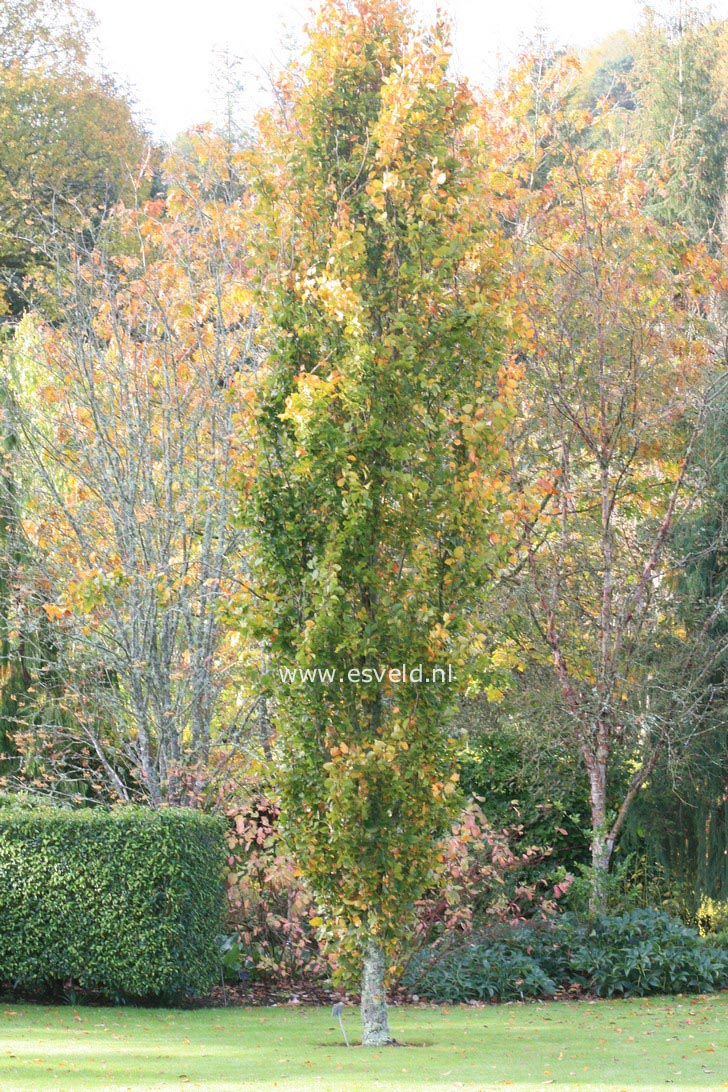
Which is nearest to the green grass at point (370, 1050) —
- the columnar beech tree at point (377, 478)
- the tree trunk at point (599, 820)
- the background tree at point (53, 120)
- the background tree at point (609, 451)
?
the columnar beech tree at point (377, 478)

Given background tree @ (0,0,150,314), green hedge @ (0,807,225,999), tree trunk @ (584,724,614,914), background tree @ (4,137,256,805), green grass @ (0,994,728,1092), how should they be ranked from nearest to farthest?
green grass @ (0,994,728,1092) → green hedge @ (0,807,225,999) → background tree @ (4,137,256,805) → tree trunk @ (584,724,614,914) → background tree @ (0,0,150,314)

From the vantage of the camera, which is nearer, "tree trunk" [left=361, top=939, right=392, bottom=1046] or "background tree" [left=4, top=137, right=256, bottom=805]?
"tree trunk" [left=361, top=939, right=392, bottom=1046]

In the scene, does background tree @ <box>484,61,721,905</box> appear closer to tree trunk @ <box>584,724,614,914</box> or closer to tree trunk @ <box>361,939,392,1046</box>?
tree trunk @ <box>584,724,614,914</box>

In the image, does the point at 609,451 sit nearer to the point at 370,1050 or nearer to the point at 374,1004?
the point at 374,1004

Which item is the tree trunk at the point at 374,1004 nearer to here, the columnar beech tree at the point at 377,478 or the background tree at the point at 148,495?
the columnar beech tree at the point at 377,478

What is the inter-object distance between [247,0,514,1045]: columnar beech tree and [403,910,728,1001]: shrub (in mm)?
2697

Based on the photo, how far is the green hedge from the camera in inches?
331

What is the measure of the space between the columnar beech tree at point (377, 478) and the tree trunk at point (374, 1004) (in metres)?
0.01

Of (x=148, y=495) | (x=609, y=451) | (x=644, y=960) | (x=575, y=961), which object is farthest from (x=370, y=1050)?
(x=609, y=451)

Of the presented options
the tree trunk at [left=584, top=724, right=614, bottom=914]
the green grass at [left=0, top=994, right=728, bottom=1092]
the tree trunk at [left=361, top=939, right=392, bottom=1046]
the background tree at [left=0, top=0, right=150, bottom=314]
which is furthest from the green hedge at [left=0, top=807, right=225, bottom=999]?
the background tree at [left=0, top=0, right=150, bottom=314]

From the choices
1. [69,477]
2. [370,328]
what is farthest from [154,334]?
[370,328]

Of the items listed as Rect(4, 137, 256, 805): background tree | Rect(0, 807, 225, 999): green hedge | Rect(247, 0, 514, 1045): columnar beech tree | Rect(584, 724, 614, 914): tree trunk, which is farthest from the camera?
Rect(584, 724, 614, 914): tree trunk

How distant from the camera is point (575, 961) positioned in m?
9.88

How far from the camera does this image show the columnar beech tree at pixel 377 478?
22.1ft
